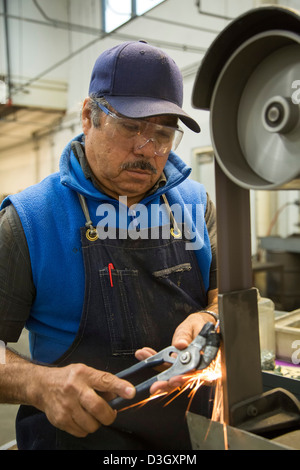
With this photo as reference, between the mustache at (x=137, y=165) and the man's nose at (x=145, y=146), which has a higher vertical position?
the man's nose at (x=145, y=146)

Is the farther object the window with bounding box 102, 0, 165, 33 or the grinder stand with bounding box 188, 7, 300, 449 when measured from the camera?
the window with bounding box 102, 0, 165, 33

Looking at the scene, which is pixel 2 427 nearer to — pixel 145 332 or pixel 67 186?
pixel 145 332

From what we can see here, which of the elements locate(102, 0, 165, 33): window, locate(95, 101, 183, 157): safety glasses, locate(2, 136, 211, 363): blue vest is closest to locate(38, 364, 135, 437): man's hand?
locate(2, 136, 211, 363): blue vest

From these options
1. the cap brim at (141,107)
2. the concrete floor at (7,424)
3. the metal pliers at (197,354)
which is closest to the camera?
the metal pliers at (197,354)

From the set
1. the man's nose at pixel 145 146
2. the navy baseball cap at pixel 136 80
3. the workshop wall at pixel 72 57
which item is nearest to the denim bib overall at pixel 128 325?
the man's nose at pixel 145 146

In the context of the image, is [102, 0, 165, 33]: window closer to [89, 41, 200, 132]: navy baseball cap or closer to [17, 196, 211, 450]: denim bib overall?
[89, 41, 200, 132]: navy baseball cap

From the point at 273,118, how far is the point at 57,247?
0.62 metres

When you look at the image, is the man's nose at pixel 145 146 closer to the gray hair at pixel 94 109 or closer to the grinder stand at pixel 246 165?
the gray hair at pixel 94 109

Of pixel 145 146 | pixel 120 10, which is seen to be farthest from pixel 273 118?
pixel 120 10

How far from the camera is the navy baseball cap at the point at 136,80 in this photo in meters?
1.02

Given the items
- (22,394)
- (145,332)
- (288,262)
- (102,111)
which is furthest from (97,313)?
(288,262)

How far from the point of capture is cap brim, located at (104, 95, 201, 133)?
1.00m

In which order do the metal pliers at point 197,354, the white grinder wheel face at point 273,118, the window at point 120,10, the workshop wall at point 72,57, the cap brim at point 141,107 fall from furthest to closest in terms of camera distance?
the window at point 120,10 < the workshop wall at point 72,57 < the cap brim at point 141,107 < the metal pliers at point 197,354 < the white grinder wheel face at point 273,118
